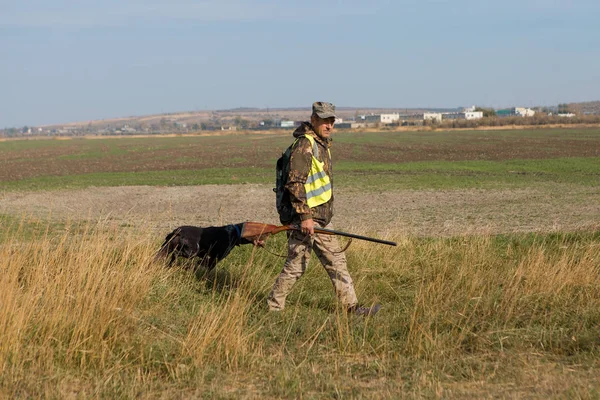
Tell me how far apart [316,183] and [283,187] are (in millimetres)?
306

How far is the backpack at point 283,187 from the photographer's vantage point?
650 centimetres

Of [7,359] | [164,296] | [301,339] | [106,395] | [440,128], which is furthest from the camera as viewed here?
[440,128]

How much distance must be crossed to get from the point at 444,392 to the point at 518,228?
8.98m

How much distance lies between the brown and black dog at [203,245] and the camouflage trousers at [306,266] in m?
1.18

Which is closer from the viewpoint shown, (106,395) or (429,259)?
(106,395)

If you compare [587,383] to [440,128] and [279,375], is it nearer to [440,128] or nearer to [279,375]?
[279,375]

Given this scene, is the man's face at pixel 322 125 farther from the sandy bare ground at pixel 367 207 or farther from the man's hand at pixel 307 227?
the sandy bare ground at pixel 367 207

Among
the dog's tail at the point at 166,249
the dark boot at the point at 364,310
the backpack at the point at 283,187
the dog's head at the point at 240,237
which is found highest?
the backpack at the point at 283,187

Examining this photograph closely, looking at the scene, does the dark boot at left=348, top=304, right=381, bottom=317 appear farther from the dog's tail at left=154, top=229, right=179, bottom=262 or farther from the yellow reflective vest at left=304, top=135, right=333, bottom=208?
the dog's tail at left=154, top=229, right=179, bottom=262

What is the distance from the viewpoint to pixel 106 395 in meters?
4.63

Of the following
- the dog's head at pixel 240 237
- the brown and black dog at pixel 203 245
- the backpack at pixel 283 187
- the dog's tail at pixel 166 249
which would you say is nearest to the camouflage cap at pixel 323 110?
the backpack at pixel 283 187

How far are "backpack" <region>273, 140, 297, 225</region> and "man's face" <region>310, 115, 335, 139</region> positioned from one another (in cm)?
26

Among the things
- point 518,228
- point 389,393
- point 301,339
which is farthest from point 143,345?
point 518,228

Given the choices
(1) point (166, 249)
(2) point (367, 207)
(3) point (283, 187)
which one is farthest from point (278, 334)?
(2) point (367, 207)
